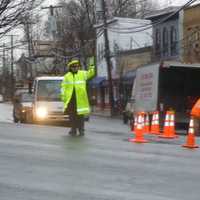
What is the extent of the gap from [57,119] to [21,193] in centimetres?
1810

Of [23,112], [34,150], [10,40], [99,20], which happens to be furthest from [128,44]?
[34,150]

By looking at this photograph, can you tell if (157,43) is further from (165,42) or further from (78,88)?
(78,88)

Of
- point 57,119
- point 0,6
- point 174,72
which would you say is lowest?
point 57,119

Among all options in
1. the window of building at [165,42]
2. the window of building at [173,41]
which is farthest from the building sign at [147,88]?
the window of building at [165,42]

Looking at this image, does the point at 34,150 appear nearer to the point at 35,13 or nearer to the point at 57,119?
the point at 57,119

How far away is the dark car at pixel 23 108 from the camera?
30094 millimetres

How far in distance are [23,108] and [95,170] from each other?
2046cm

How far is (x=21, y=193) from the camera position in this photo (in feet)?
28.4

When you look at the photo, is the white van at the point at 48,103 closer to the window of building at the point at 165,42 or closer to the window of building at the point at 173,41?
the window of building at the point at 173,41

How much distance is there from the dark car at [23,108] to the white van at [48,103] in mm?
2403

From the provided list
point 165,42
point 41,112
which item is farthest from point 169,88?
point 165,42

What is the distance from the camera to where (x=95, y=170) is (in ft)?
35.0

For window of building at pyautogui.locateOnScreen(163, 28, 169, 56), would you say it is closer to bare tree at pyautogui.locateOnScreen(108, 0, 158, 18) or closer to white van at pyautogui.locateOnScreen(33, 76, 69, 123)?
bare tree at pyautogui.locateOnScreen(108, 0, 158, 18)

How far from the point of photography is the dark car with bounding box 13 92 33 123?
30.1 meters
